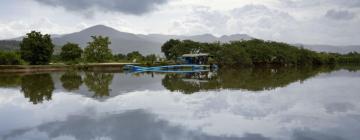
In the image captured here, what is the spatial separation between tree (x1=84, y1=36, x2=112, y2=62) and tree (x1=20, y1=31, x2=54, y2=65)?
6.33 m

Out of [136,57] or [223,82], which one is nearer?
[223,82]

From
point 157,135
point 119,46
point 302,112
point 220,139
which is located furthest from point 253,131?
point 119,46

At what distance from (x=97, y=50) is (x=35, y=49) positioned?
8.05m

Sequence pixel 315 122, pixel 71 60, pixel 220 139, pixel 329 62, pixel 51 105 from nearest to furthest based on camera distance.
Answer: pixel 220 139 < pixel 315 122 < pixel 51 105 < pixel 71 60 < pixel 329 62

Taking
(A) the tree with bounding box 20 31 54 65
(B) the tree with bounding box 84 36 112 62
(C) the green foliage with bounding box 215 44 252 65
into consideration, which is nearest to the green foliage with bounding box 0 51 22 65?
(A) the tree with bounding box 20 31 54 65

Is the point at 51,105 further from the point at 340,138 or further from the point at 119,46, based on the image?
the point at 119,46

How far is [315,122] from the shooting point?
7.48 meters

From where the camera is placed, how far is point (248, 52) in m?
43.4

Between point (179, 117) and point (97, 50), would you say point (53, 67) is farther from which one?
point (179, 117)

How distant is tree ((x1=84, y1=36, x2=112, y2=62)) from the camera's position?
1458 inches

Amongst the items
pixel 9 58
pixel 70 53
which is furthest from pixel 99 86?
pixel 70 53

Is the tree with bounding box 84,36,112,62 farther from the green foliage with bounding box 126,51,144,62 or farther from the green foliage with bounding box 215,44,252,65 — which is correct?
the green foliage with bounding box 215,44,252,65

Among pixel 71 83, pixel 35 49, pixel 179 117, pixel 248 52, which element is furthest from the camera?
pixel 248 52

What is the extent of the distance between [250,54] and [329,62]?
2247cm
